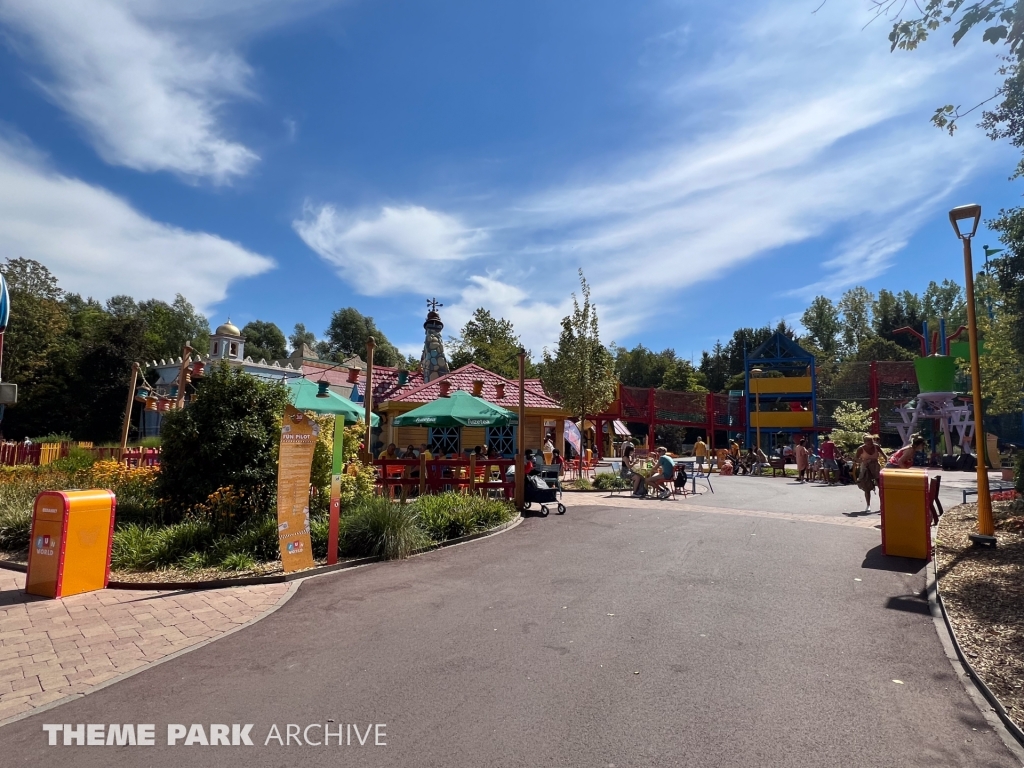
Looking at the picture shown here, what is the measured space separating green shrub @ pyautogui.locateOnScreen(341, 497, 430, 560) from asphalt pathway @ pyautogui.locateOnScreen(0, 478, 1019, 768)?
2.43 ft

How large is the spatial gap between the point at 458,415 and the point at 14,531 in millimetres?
7752

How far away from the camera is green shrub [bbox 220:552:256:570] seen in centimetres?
786

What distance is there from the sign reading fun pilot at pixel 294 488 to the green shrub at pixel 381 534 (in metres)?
0.80

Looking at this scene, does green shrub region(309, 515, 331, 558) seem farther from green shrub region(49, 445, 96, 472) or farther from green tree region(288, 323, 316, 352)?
green tree region(288, 323, 316, 352)

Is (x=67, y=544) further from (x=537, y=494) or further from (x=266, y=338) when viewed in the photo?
(x=266, y=338)

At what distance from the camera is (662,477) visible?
15.8 metres

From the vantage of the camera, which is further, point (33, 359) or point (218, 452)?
point (33, 359)

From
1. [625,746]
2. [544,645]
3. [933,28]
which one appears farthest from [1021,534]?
[625,746]

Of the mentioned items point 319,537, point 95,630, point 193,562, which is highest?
point 319,537

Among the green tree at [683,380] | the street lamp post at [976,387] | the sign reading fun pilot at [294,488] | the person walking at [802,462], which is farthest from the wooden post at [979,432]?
the green tree at [683,380]

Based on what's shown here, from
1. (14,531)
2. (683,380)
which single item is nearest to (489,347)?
(683,380)

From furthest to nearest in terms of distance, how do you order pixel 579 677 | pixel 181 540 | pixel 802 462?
pixel 802 462, pixel 181 540, pixel 579 677

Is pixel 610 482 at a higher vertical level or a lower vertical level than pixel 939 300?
lower

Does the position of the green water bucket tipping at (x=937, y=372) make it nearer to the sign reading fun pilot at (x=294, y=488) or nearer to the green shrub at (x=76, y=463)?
the sign reading fun pilot at (x=294, y=488)
